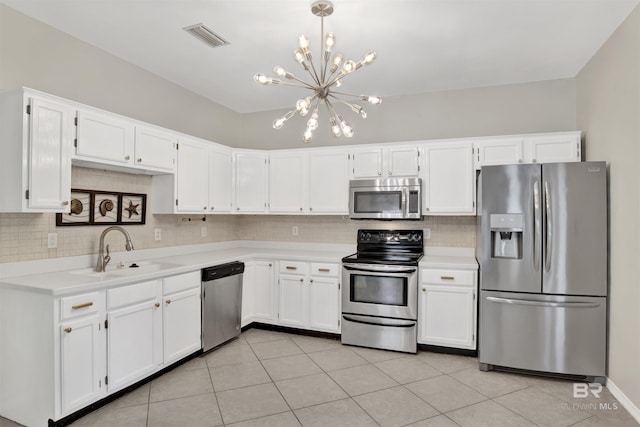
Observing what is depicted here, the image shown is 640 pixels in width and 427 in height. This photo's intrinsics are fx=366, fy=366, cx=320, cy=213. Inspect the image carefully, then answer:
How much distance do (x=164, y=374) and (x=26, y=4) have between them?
2973 millimetres

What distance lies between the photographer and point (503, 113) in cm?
400

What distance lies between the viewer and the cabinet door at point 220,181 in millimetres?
4074

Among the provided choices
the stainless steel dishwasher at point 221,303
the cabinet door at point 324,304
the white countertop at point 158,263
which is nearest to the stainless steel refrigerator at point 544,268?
the white countertop at point 158,263

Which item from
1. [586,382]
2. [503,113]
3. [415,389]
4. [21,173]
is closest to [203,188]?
[21,173]

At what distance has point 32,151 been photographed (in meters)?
2.36

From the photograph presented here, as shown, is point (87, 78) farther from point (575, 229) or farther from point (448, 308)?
point (575, 229)

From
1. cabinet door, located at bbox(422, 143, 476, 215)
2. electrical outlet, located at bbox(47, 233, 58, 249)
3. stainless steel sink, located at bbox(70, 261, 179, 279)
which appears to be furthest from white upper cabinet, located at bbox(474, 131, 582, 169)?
electrical outlet, located at bbox(47, 233, 58, 249)

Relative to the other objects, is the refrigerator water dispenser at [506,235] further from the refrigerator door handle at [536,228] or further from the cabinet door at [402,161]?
the cabinet door at [402,161]

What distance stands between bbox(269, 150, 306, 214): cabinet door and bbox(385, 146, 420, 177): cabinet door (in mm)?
1017

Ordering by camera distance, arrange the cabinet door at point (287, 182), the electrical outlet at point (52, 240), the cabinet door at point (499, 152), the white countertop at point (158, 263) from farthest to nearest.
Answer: the cabinet door at point (287, 182)
the cabinet door at point (499, 152)
the electrical outlet at point (52, 240)
the white countertop at point (158, 263)

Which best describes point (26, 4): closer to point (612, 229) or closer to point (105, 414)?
point (105, 414)

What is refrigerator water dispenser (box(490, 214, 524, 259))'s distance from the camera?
314cm

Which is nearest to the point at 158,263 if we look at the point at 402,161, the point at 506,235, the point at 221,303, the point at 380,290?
the point at 221,303

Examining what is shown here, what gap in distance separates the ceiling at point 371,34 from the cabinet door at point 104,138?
2.41ft
